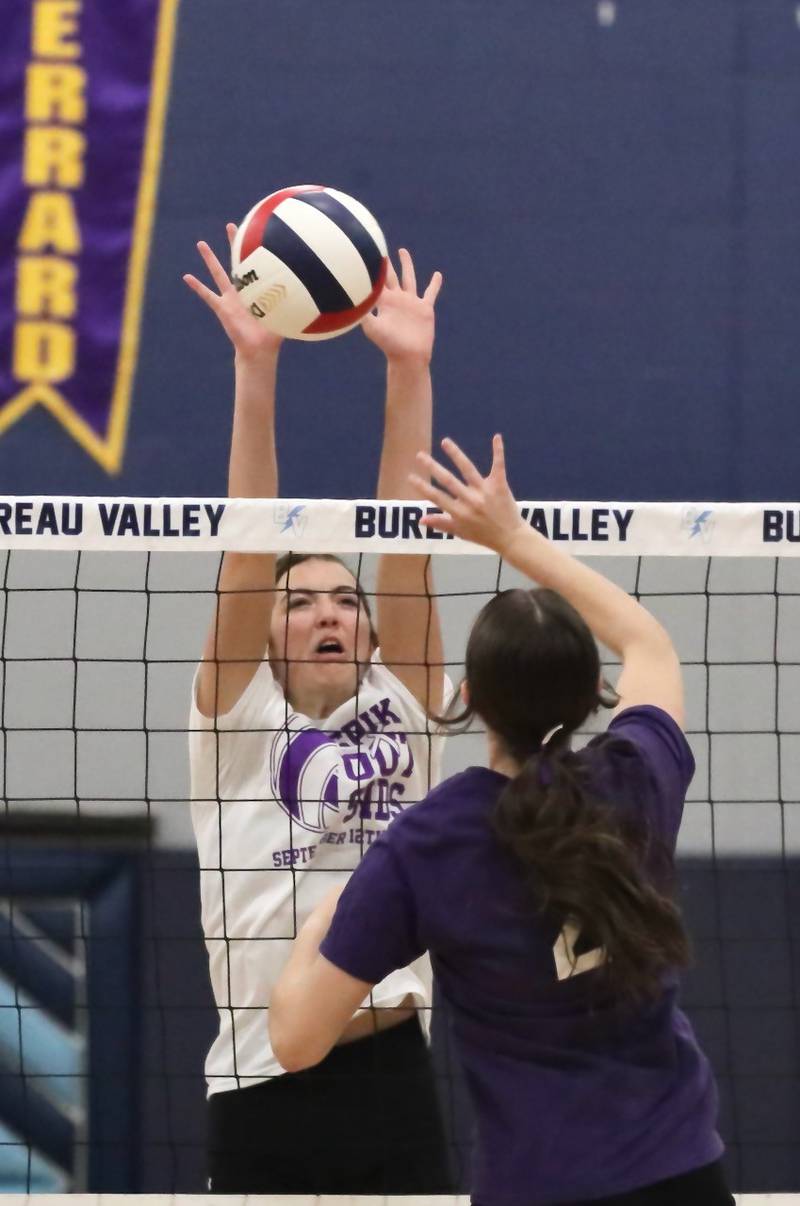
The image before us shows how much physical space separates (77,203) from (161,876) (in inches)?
84.9

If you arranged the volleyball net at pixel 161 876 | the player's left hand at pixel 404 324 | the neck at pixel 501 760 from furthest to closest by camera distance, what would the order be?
the volleyball net at pixel 161 876, the player's left hand at pixel 404 324, the neck at pixel 501 760

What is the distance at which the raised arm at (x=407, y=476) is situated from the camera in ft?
9.36

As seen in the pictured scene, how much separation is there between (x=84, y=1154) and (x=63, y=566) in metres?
1.77

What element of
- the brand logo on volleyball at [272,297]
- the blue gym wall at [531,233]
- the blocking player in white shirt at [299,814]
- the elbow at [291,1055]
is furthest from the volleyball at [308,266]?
the blue gym wall at [531,233]

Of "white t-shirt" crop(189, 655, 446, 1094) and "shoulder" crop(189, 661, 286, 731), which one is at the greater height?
"shoulder" crop(189, 661, 286, 731)

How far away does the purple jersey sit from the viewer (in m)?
1.58

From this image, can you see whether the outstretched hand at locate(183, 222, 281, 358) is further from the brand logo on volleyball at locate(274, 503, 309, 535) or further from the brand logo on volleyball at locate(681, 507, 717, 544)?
the brand logo on volleyball at locate(681, 507, 717, 544)

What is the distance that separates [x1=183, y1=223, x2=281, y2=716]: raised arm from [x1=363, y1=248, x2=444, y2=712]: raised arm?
22 centimetres

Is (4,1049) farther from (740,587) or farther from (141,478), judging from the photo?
(740,587)

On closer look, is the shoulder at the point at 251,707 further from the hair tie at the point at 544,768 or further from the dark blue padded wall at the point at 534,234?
the dark blue padded wall at the point at 534,234

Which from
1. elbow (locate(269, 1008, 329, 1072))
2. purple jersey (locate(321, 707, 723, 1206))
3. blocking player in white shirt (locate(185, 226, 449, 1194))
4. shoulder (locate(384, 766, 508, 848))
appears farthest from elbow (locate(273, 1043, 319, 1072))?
blocking player in white shirt (locate(185, 226, 449, 1194))

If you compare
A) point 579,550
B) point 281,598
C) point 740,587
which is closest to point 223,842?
point 281,598

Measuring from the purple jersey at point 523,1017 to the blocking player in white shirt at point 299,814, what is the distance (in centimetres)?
104

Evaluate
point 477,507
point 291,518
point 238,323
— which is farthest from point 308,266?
point 477,507
